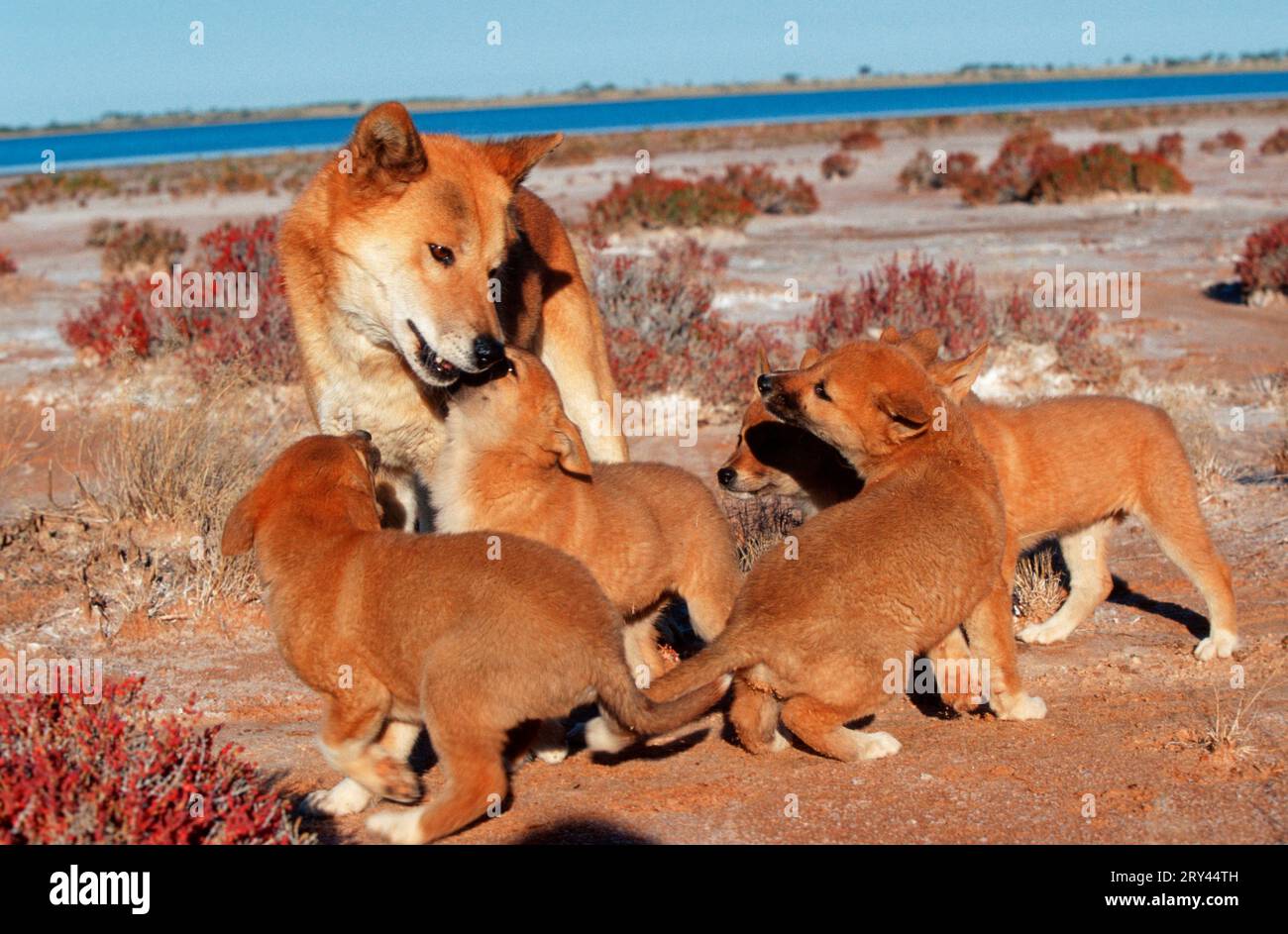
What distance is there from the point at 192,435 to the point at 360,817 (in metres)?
4.69

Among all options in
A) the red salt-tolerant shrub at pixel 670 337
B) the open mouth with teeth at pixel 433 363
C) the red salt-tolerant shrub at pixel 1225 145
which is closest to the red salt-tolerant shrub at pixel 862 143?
the red salt-tolerant shrub at pixel 1225 145

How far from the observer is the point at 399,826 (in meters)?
4.99

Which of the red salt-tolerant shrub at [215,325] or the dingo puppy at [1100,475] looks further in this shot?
the red salt-tolerant shrub at [215,325]

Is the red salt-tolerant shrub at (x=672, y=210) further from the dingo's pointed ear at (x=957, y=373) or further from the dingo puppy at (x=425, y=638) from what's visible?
the dingo puppy at (x=425, y=638)

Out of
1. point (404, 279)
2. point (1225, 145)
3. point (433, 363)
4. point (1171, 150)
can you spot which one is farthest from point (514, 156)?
point (1225, 145)

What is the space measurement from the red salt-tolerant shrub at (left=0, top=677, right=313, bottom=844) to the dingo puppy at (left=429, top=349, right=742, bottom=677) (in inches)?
63.3

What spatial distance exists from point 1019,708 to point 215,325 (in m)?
10.7

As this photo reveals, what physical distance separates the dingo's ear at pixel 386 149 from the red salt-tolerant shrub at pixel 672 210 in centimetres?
2046

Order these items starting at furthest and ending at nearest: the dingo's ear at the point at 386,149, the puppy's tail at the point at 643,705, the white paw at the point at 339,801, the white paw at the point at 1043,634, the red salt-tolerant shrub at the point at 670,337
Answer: the red salt-tolerant shrub at the point at 670,337 < the white paw at the point at 1043,634 < the dingo's ear at the point at 386,149 < the white paw at the point at 339,801 < the puppy's tail at the point at 643,705

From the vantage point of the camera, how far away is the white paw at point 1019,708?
251 inches

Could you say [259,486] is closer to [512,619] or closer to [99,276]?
[512,619]

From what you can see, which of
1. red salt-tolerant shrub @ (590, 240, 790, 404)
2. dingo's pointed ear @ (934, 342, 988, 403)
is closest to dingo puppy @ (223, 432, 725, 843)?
dingo's pointed ear @ (934, 342, 988, 403)

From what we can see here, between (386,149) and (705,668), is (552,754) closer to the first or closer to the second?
(705,668)
